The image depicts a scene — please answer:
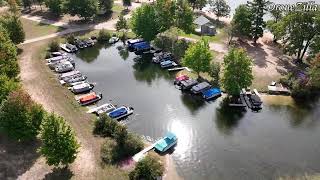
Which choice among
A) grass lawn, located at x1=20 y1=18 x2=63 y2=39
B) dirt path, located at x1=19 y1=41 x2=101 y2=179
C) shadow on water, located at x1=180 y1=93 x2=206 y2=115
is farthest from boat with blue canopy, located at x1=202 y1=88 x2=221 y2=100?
grass lawn, located at x1=20 y1=18 x2=63 y2=39

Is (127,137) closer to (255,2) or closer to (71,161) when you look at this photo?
(71,161)

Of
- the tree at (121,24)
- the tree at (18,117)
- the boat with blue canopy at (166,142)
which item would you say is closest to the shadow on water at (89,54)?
the tree at (121,24)

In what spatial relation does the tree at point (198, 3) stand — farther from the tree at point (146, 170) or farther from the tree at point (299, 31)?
the tree at point (146, 170)

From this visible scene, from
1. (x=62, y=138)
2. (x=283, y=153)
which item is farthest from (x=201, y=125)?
(x=62, y=138)

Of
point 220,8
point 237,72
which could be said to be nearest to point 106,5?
point 220,8

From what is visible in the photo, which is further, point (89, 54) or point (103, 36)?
point (103, 36)

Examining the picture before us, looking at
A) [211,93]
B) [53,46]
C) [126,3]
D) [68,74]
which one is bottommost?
[211,93]

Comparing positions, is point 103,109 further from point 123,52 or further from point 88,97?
point 123,52
